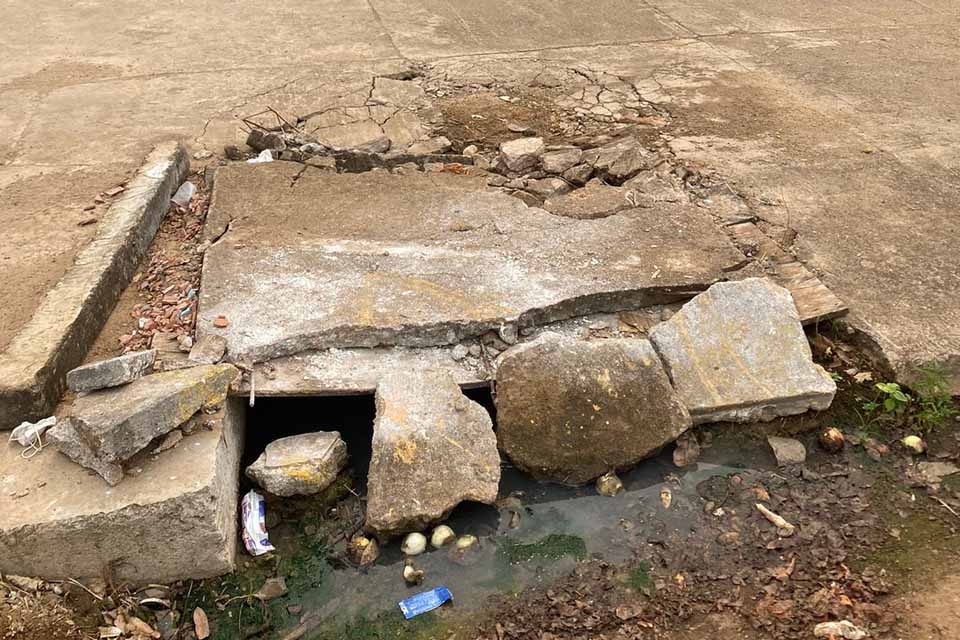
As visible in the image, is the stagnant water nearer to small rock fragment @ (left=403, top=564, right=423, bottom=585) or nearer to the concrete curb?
small rock fragment @ (left=403, top=564, right=423, bottom=585)

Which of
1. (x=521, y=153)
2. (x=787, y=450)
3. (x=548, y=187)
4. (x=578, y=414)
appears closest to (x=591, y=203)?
(x=548, y=187)

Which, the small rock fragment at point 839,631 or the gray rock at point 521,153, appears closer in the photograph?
the small rock fragment at point 839,631

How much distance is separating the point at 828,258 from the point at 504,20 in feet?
14.6

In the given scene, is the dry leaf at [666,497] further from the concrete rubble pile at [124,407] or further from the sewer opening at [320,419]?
the concrete rubble pile at [124,407]

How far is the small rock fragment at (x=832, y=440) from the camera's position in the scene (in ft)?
9.72

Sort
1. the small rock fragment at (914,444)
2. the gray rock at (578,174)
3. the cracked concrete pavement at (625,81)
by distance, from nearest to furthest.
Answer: the small rock fragment at (914,444)
the cracked concrete pavement at (625,81)
the gray rock at (578,174)

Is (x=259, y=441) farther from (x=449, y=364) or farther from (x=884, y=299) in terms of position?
(x=884, y=299)

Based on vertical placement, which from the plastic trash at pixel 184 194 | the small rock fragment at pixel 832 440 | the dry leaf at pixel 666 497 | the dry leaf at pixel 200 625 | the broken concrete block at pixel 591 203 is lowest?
the dry leaf at pixel 200 625

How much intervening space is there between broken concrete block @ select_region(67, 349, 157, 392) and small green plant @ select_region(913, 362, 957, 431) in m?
3.08

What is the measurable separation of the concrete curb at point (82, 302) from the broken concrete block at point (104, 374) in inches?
8.5

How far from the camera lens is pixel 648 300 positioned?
129 inches

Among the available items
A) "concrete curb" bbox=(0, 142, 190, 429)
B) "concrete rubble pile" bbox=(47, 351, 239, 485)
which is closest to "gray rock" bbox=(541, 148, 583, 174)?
"concrete curb" bbox=(0, 142, 190, 429)

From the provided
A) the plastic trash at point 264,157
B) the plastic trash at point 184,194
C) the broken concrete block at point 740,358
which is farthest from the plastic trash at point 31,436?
the broken concrete block at point 740,358

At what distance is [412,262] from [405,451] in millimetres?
1048
